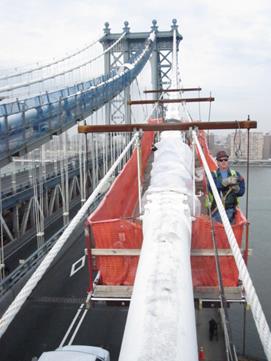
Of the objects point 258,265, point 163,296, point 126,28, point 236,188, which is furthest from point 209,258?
point 126,28

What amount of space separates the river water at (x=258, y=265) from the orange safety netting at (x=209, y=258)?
9.08 meters

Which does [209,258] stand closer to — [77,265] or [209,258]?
[209,258]

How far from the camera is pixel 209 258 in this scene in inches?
150

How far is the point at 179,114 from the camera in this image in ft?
41.7

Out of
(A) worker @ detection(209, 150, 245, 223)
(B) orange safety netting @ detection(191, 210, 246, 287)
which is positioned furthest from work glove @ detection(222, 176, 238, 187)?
(B) orange safety netting @ detection(191, 210, 246, 287)

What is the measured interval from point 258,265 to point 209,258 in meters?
16.3

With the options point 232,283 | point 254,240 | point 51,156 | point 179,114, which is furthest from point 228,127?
point 254,240

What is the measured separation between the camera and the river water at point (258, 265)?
1330 cm

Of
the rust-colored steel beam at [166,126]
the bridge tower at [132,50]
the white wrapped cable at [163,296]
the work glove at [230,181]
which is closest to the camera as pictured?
the white wrapped cable at [163,296]

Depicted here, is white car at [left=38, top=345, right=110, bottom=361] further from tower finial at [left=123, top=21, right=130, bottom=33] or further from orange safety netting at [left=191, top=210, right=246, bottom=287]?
tower finial at [left=123, top=21, right=130, bottom=33]

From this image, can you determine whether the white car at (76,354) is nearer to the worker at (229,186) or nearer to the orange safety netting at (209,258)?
the worker at (229,186)

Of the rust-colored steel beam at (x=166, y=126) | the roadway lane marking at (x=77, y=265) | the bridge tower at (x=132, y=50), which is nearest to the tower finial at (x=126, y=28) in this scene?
the bridge tower at (x=132, y=50)

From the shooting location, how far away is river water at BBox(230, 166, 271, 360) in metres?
13.3

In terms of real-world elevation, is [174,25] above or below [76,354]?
above
